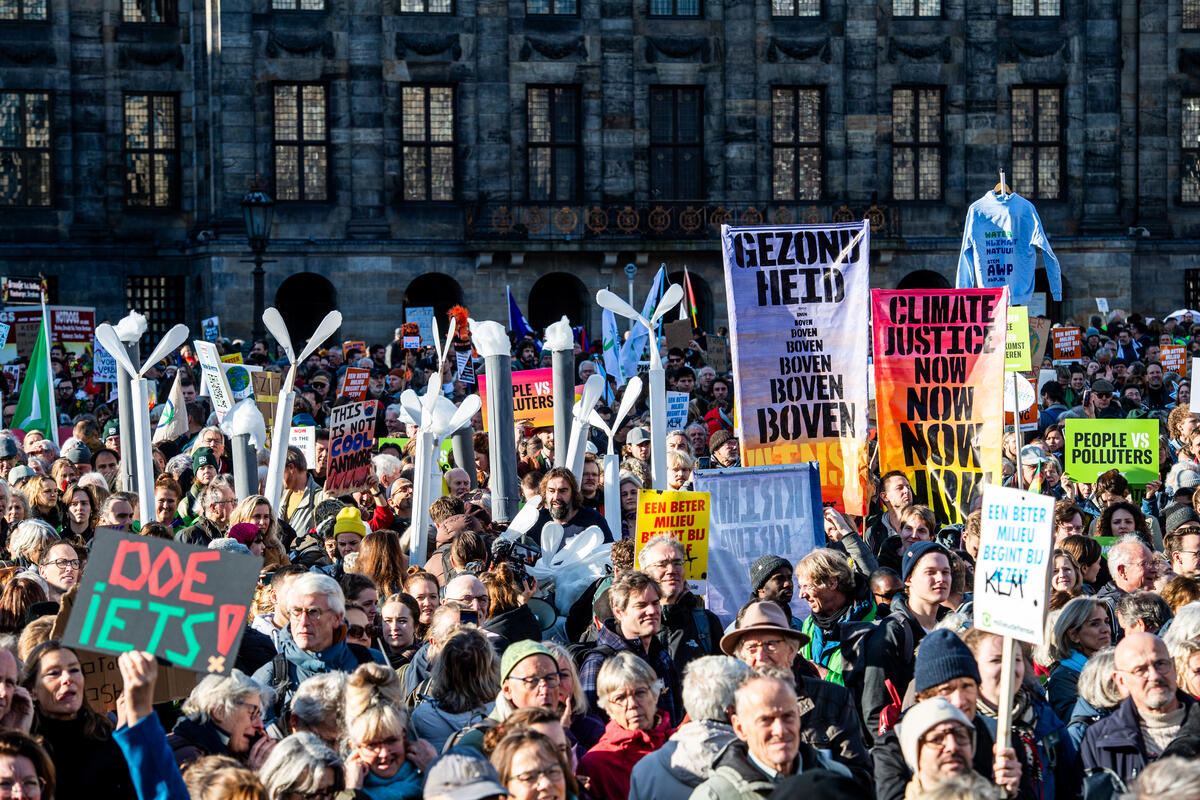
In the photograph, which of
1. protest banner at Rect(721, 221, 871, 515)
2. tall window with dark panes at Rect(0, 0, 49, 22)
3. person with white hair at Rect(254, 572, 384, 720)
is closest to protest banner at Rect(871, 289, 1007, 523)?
protest banner at Rect(721, 221, 871, 515)

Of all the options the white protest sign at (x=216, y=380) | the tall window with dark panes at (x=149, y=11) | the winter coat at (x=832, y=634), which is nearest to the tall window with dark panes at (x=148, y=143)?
the tall window with dark panes at (x=149, y=11)

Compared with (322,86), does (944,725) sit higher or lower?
lower

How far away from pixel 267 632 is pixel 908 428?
4.93 m

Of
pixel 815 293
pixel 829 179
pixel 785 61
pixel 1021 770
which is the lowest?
pixel 1021 770

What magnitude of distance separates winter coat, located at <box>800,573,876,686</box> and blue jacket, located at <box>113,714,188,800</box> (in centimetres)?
274

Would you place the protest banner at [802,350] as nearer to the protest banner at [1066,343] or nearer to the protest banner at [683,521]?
the protest banner at [683,521]

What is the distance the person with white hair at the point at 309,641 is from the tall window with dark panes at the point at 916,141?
27.9 m

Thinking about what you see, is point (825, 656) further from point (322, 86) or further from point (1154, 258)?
point (1154, 258)

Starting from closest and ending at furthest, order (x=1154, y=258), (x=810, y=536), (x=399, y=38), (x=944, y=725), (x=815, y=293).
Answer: (x=944, y=725)
(x=810, y=536)
(x=815, y=293)
(x=399, y=38)
(x=1154, y=258)

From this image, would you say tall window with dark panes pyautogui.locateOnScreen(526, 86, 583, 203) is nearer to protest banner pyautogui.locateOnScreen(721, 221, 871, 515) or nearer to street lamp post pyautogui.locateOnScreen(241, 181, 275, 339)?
street lamp post pyautogui.locateOnScreen(241, 181, 275, 339)

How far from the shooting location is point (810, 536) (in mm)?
9594

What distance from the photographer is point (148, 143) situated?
3331cm

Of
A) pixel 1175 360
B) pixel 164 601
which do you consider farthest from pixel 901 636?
pixel 1175 360

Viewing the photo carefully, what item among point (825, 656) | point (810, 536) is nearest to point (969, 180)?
point (810, 536)
